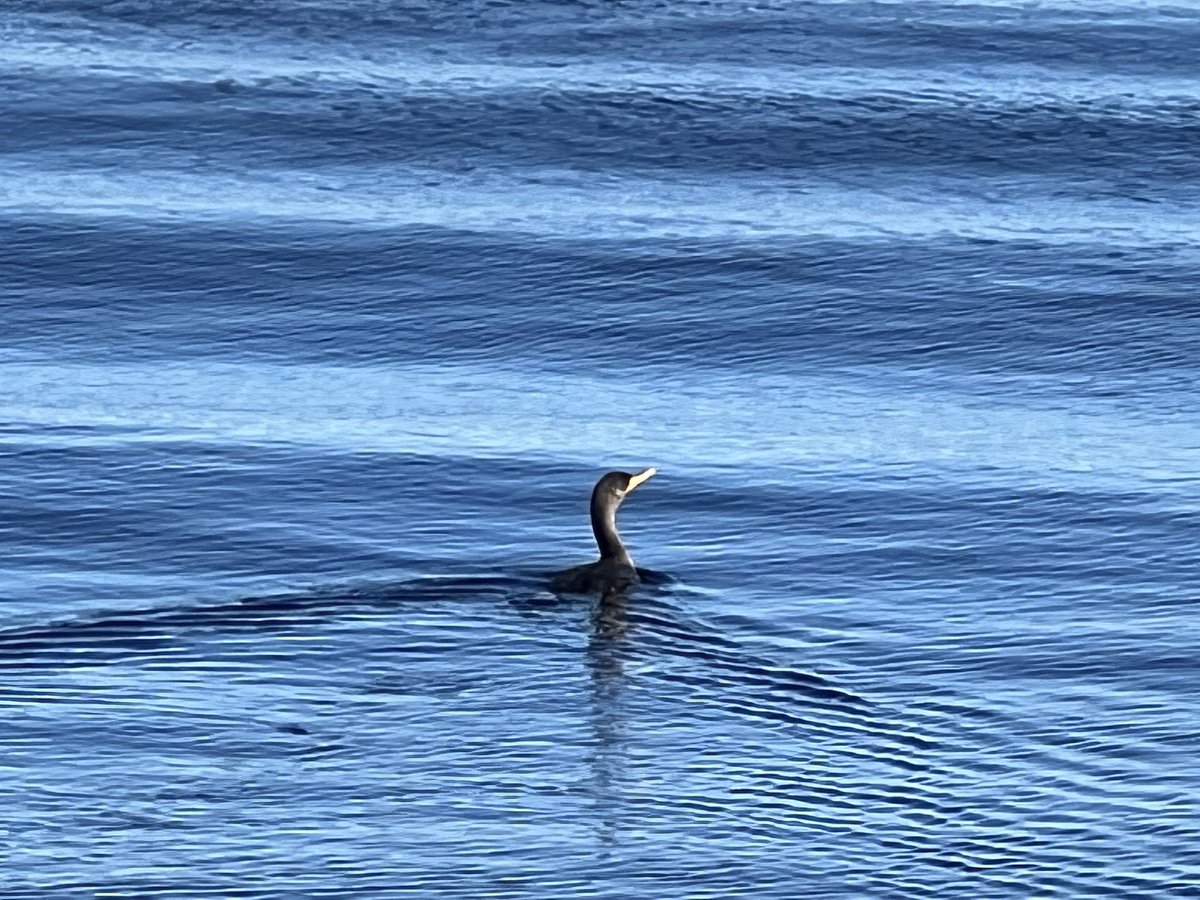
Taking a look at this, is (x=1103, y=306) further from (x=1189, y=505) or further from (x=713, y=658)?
(x=713, y=658)

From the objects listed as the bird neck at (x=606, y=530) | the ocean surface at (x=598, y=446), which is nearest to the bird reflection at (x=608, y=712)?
the ocean surface at (x=598, y=446)

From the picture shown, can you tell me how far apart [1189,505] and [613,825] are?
752 centimetres

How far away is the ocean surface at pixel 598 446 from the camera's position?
1429cm

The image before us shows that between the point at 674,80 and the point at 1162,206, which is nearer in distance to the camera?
the point at 1162,206

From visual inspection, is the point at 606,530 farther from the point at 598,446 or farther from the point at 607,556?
the point at 598,446

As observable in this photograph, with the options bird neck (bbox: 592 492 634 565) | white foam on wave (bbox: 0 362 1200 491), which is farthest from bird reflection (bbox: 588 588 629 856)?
white foam on wave (bbox: 0 362 1200 491)

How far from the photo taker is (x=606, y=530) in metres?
18.8

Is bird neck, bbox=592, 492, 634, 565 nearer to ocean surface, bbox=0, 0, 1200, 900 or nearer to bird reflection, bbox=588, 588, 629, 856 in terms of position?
ocean surface, bbox=0, 0, 1200, 900

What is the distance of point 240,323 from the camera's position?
1004 inches

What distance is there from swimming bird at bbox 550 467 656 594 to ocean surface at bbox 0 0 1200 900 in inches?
6.8

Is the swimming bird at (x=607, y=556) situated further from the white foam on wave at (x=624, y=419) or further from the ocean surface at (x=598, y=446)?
the white foam on wave at (x=624, y=419)

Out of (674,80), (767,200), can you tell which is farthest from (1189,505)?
(674,80)

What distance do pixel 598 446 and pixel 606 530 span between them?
333 centimetres

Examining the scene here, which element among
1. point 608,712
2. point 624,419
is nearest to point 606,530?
point 608,712
